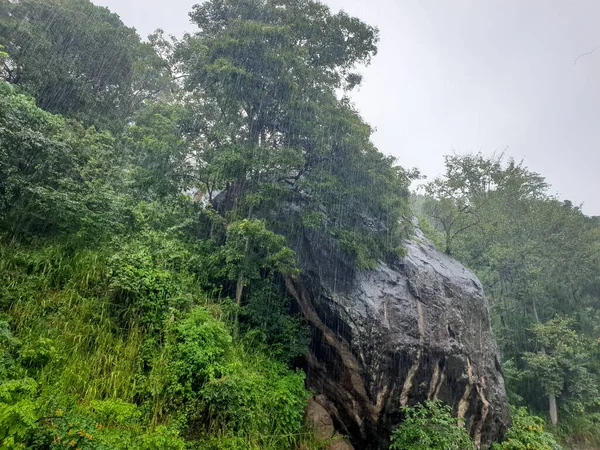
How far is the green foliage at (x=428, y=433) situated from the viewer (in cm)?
691

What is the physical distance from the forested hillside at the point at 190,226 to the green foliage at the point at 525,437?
0.25 feet

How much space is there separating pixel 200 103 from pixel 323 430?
28.8 ft

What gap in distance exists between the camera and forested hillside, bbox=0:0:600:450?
195 inches

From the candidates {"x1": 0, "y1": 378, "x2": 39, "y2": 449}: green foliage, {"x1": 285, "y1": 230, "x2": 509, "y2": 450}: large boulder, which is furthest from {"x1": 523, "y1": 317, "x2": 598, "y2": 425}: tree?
{"x1": 0, "y1": 378, "x2": 39, "y2": 449}: green foliage

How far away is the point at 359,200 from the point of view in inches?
348

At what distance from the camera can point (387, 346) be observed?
25.8 feet

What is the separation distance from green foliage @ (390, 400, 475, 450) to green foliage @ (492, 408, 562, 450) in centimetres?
244

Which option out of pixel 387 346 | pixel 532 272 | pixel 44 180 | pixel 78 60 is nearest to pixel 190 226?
pixel 44 180

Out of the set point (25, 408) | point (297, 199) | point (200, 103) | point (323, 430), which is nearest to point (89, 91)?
point (200, 103)

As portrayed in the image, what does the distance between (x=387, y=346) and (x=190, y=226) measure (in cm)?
585

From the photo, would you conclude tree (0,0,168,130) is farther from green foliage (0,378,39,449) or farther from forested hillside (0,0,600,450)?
green foliage (0,378,39,449)

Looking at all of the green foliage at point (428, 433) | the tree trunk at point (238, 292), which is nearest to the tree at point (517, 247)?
the green foliage at point (428, 433)

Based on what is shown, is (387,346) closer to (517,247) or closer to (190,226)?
(190,226)

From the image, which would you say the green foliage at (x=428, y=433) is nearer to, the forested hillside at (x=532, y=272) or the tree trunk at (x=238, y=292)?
the tree trunk at (x=238, y=292)
